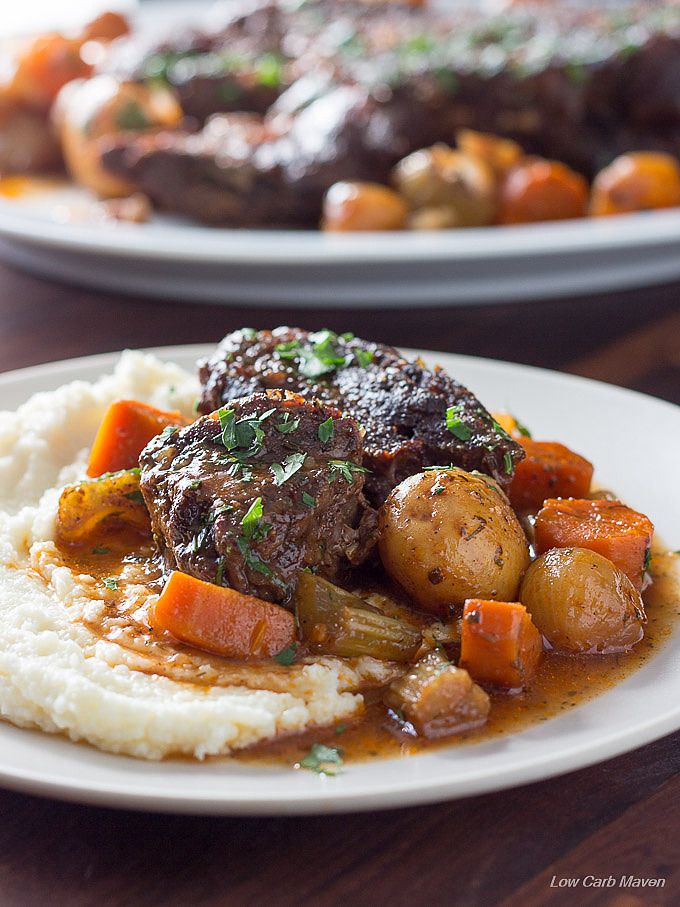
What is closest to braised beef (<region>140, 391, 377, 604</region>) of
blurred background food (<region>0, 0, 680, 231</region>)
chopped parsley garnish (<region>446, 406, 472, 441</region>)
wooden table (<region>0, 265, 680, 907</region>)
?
chopped parsley garnish (<region>446, 406, 472, 441</region>)

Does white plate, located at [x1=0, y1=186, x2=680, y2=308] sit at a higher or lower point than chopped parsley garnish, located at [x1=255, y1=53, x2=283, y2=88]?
lower

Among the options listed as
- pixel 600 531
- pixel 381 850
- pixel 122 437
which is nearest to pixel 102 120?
pixel 122 437

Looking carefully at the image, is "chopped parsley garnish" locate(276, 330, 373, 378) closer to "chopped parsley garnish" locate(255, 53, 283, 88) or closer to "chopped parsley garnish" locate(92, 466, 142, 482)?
"chopped parsley garnish" locate(92, 466, 142, 482)

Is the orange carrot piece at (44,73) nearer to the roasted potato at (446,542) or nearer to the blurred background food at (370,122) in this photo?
the blurred background food at (370,122)

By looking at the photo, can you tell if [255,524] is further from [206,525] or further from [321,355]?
[321,355]

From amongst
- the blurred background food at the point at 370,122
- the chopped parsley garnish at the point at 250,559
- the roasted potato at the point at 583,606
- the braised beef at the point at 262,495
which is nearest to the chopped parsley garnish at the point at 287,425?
the braised beef at the point at 262,495

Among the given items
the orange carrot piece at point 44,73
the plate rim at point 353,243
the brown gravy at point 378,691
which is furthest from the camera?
the orange carrot piece at point 44,73
